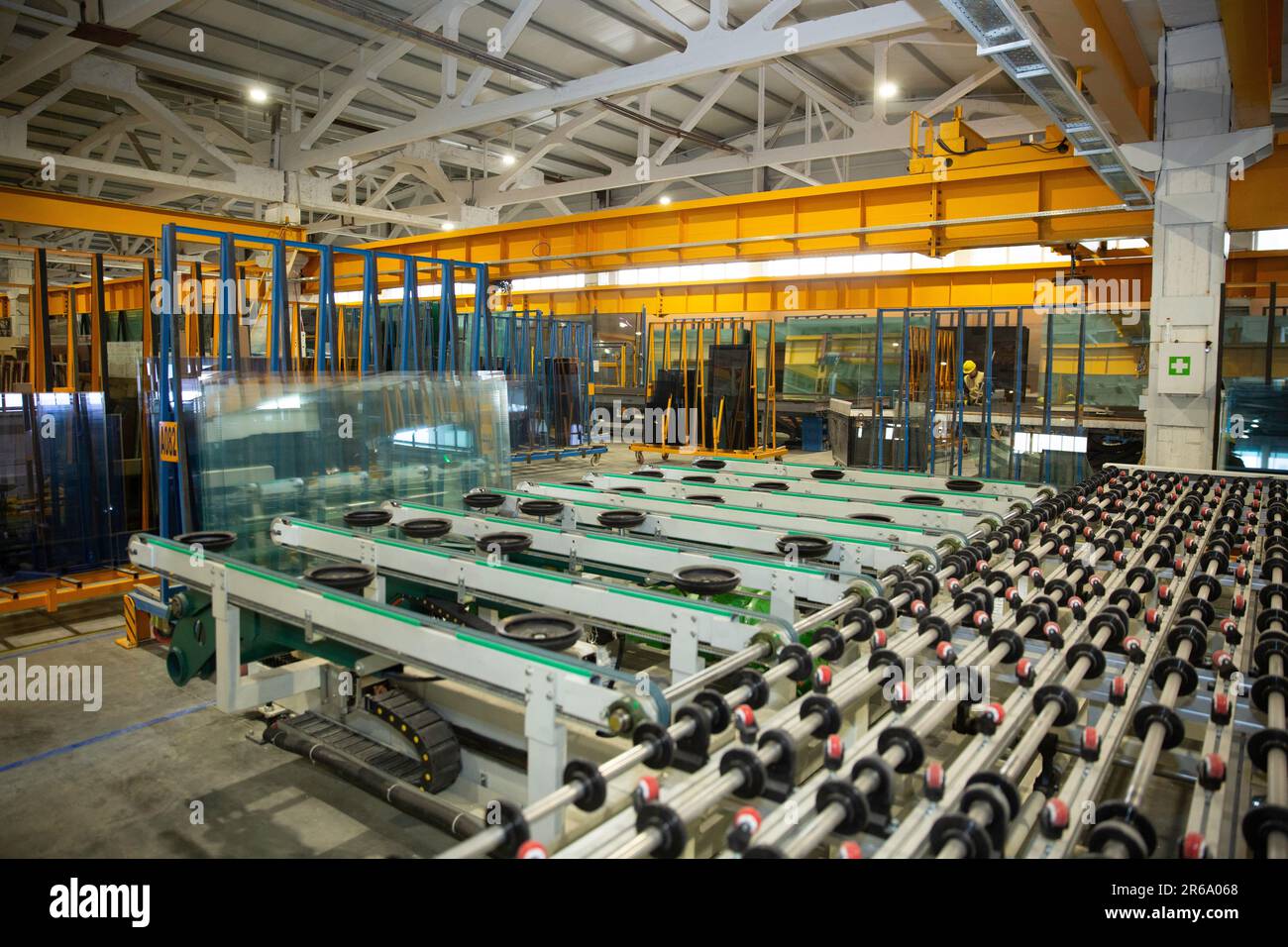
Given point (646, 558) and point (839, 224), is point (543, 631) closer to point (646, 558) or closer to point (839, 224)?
point (646, 558)

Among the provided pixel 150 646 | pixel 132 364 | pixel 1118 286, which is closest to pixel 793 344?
pixel 1118 286

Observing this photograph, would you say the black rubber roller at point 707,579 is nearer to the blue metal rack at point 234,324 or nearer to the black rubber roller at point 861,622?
the black rubber roller at point 861,622

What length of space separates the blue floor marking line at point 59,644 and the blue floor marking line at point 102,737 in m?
1.52

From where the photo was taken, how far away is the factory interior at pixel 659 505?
1.88 metres

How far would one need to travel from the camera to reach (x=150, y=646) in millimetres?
5035

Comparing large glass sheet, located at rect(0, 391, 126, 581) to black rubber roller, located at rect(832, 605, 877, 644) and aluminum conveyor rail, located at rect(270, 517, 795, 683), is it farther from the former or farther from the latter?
black rubber roller, located at rect(832, 605, 877, 644)

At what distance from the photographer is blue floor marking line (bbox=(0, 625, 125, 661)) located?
4871mm

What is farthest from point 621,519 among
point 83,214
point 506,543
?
point 83,214

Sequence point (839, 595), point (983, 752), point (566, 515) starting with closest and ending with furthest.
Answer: point (983, 752) → point (839, 595) → point (566, 515)

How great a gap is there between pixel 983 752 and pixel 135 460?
683cm

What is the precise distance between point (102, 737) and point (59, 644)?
5.48 feet

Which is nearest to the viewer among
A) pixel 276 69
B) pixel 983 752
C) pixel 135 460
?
pixel 983 752

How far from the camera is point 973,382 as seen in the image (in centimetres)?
1195

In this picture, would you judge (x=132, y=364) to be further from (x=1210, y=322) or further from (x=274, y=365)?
(x=1210, y=322)
